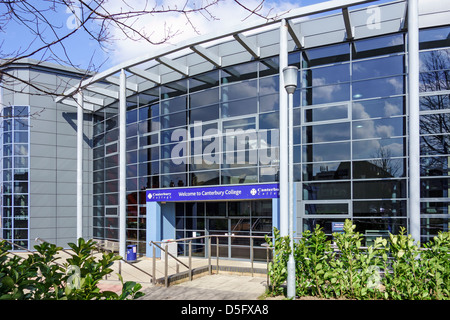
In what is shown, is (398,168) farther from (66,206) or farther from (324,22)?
(66,206)

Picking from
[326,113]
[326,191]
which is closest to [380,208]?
[326,191]

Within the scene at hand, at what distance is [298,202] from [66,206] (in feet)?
51.5

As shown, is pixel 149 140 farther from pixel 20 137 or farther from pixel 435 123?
pixel 435 123

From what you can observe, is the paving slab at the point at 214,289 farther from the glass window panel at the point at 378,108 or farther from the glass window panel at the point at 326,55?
the glass window panel at the point at 326,55

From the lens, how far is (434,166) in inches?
484

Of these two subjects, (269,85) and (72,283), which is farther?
(269,85)

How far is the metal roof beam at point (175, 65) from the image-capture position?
53.4 ft

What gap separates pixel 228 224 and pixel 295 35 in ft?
27.5

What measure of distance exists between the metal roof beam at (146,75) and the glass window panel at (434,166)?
1238 cm

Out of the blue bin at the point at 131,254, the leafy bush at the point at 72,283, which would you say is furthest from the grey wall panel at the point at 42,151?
the leafy bush at the point at 72,283

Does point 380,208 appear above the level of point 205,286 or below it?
above

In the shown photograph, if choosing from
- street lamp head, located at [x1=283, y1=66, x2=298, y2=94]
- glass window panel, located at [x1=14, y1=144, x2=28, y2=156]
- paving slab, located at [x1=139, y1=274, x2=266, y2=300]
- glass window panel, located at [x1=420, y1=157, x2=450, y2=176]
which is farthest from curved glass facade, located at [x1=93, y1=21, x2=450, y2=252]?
glass window panel, located at [x1=14, y1=144, x2=28, y2=156]

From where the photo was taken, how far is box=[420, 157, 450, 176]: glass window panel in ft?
39.9

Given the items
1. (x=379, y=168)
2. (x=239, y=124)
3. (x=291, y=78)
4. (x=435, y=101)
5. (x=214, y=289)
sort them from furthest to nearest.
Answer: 1. (x=239, y=124)
2. (x=379, y=168)
3. (x=435, y=101)
4. (x=214, y=289)
5. (x=291, y=78)
